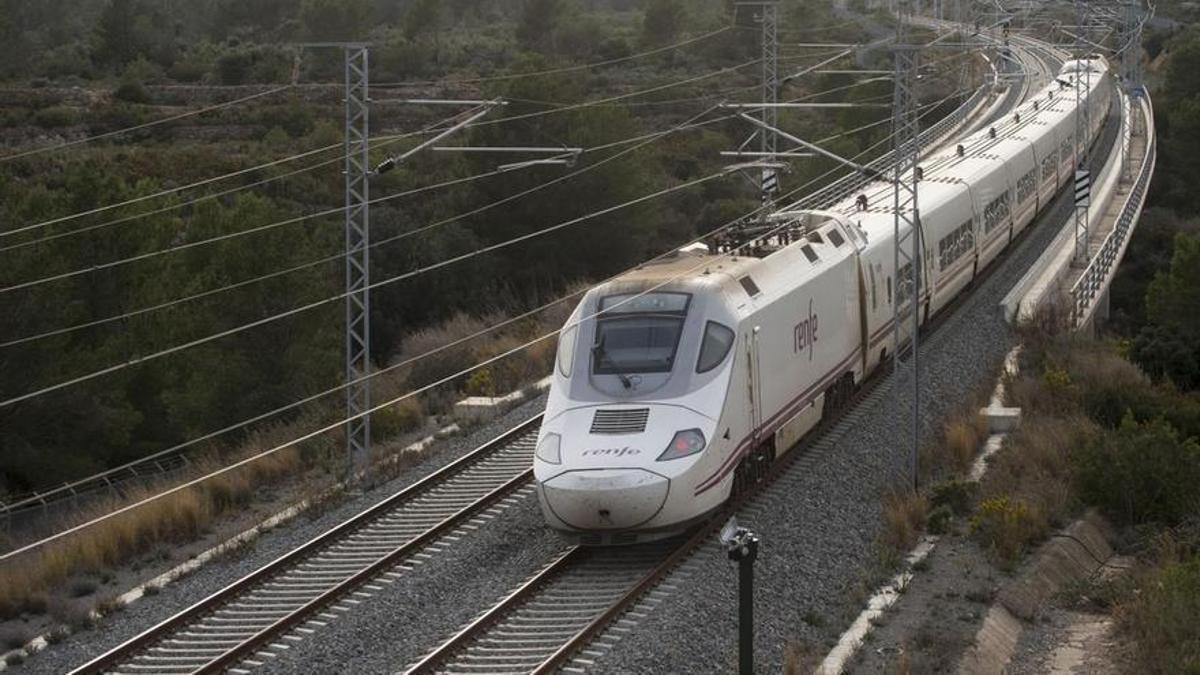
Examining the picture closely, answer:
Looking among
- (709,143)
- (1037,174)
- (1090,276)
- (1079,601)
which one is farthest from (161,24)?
(1079,601)

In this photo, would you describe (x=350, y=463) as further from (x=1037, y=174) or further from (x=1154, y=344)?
(x=1037, y=174)

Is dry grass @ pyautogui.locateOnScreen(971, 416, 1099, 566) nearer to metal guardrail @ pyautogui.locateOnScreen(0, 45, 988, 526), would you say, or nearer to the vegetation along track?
metal guardrail @ pyautogui.locateOnScreen(0, 45, 988, 526)

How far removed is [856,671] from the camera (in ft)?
53.6

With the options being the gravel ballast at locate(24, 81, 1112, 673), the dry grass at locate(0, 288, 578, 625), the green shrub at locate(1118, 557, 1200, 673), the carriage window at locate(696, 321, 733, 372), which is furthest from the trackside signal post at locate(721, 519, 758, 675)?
the dry grass at locate(0, 288, 578, 625)

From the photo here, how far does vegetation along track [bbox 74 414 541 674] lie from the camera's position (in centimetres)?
1706

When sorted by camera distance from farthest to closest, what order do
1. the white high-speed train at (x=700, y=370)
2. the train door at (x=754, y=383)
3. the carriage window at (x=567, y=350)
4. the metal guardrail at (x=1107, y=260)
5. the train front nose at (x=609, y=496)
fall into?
1. the metal guardrail at (x=1107, y=260)
2. the train door at (x=754, y=383)
3. the carriage window at (x=567, y=350)
4. the white high-speed train at (x=700, y=370)
5. the train front nose at (x=609, y=496)

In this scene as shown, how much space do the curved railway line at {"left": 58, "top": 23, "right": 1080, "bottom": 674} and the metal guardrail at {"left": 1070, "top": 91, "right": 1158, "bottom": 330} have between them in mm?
14771

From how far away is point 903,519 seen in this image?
21.0 meters

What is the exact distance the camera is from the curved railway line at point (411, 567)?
16.8 meters

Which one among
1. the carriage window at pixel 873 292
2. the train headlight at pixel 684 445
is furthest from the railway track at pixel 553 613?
the carriage window at pixel 873 292

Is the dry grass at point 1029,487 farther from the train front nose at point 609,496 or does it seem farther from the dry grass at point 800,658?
the train front nose at point 609,496

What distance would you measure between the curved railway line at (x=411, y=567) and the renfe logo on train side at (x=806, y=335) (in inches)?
62.7

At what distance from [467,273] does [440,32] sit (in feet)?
224

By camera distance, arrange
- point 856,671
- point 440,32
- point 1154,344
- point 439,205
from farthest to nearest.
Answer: point 440,32 → point 439,205 → point 1154,344 → point 856,671
